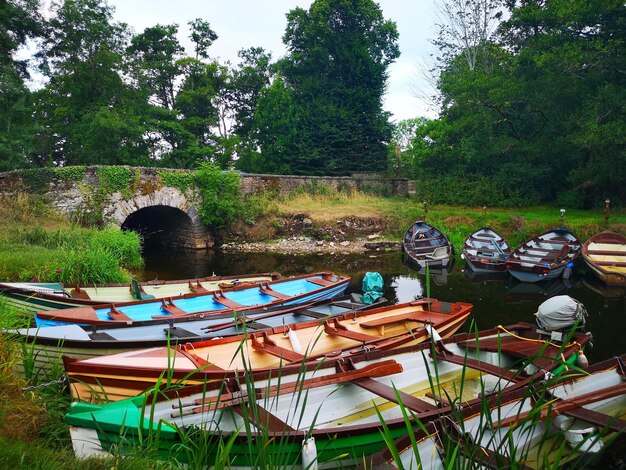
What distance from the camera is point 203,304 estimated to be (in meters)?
7.55

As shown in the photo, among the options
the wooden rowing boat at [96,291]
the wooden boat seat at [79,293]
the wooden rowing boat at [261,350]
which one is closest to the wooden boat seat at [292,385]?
the wooden rowing boat at [261,350]

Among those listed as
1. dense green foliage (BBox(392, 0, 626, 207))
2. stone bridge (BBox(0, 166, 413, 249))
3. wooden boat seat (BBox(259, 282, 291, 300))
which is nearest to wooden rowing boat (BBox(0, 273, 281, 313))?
wooden boat seat (BBox(259, 282, 291, 300))

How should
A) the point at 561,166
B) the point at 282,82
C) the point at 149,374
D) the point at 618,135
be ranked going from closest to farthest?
1. the point at 149,374
2. the point at 618,135
3. the point at 561,166
4. the point at 282,82

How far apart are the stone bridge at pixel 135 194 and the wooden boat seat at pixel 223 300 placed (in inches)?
406

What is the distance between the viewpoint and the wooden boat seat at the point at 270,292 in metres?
8.07

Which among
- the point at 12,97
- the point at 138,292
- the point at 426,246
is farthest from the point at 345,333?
the point at 12,97

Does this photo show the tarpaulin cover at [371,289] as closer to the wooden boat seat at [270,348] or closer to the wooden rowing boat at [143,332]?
the wooden rowing boat at [143,332]

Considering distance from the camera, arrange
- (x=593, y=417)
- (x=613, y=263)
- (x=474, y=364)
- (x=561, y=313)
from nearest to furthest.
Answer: (x=593, y=417)
(x=474, y=364)
(x=561, y=313)
(x=613, y=263)

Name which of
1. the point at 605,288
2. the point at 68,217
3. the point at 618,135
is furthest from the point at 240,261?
the point at 618,135

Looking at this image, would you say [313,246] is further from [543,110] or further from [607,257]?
[543,110]

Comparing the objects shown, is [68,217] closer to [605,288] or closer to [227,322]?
[227,322]

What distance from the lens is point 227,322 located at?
6434 millimetres

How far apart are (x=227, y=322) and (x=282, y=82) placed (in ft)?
78.3

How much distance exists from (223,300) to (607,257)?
11.2 metres
